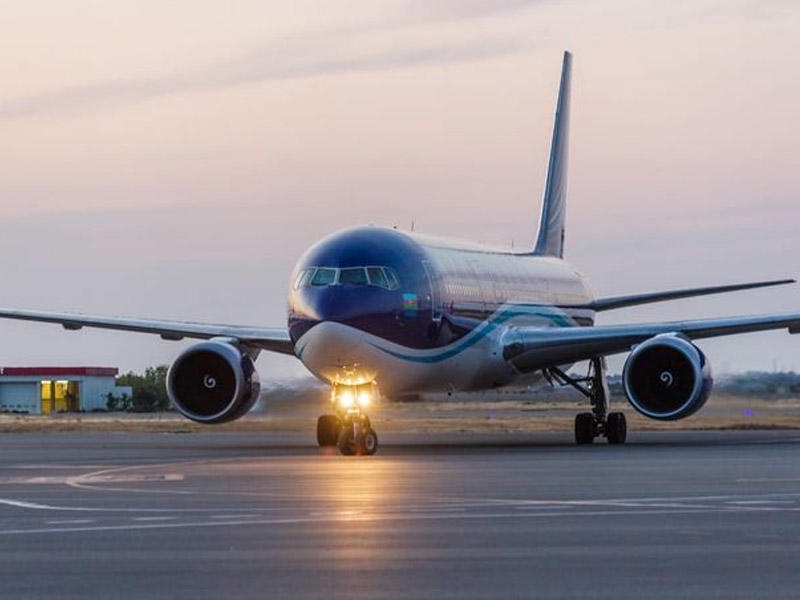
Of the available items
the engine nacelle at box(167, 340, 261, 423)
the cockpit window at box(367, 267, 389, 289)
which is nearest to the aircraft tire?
the cockpit window at box(367, 267, 389, 289)

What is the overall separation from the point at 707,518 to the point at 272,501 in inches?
188

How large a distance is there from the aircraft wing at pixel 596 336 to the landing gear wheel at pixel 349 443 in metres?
7.42

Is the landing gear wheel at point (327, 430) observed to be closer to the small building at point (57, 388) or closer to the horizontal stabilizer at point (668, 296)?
the horizontal stabilizer at point (668, 296)

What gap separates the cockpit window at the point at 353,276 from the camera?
34188 millimetres

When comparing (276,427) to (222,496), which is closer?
(222,496)

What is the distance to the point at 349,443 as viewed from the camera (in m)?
31.9

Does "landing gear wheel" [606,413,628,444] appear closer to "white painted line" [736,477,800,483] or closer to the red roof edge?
"white painted line" [736,477,800,483]

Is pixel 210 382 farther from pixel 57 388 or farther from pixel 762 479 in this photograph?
pixel 57 388

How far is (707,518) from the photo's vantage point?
1667cm

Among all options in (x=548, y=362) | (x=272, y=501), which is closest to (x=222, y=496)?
(x=272, y=501)

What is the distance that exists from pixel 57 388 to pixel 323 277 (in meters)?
64.0

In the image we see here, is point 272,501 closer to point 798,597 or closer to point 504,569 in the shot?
point 504,569

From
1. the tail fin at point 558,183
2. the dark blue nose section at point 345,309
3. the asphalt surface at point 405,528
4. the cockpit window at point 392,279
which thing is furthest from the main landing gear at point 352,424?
the tail fin at point 558,183

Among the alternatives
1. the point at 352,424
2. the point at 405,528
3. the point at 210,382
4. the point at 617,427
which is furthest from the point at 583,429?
the point at 405,528
